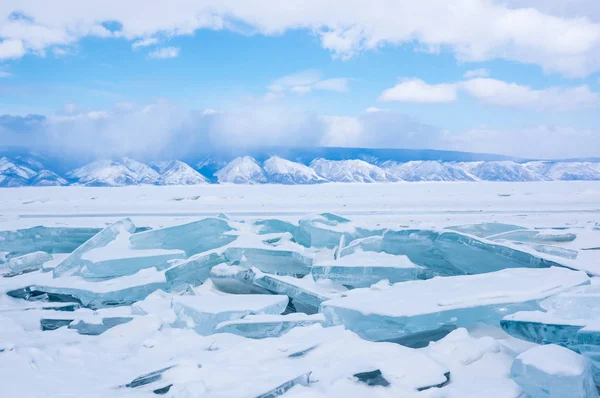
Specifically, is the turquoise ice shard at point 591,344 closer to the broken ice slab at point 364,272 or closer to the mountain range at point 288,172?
the broken ice slab at point 364,272

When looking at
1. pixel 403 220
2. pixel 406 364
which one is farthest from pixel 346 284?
pixel 403 220

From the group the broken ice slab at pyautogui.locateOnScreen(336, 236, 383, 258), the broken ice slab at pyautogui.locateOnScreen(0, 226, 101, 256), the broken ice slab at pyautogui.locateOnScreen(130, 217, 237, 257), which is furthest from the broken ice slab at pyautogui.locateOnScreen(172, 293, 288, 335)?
the broken ice slab at pyautogui.locateOnScreen(0, 226, 101, 256)

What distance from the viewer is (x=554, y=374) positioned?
2.12m

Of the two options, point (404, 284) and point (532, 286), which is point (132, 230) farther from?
point (532, 286)

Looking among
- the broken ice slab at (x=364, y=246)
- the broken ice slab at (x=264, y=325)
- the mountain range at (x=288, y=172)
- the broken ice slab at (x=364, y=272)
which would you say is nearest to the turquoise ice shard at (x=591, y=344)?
the broken ice slab at (x=264, y=325)

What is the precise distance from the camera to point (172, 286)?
16.8 feet

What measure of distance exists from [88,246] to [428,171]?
105 m

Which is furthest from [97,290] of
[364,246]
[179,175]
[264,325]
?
[179,175]

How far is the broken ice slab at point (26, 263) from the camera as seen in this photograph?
623 centimetres

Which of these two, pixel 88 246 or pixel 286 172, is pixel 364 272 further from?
pixel 286 172

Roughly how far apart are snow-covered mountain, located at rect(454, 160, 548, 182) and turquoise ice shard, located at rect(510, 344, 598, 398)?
93041 mm

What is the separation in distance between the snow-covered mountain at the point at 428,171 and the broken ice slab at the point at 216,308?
312ft

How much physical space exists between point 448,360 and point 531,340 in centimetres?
59

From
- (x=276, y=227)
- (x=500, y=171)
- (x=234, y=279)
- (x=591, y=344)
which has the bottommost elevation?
(x=234, y=279)
